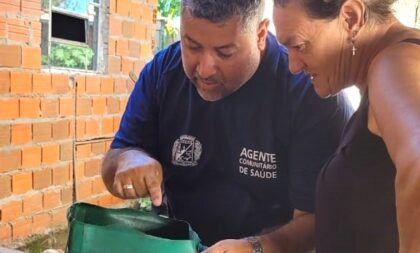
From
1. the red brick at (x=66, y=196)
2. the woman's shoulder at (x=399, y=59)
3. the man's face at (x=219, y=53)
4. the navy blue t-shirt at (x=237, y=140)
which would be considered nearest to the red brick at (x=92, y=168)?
the red brick at (x=66, y=196)

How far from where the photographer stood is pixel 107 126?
2625 mm

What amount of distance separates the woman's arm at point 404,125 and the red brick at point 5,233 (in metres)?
1.85

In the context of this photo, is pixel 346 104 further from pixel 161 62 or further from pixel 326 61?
pixel 161 62

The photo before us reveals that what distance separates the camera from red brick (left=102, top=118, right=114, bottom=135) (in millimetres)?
2598

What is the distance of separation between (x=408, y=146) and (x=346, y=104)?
70 cm

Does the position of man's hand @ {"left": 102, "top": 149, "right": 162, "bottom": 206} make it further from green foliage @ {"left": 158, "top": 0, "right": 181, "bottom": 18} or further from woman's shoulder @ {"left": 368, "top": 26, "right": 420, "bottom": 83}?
green foliage @ {"left": 158, "top": 0, "right": 181, "bottom": 18}

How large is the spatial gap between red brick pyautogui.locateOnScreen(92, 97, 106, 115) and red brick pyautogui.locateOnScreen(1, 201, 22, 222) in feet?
1.99

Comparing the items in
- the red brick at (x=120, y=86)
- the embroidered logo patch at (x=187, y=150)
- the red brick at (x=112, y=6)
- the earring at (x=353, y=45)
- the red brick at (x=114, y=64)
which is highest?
the red brick at (x=112, y=6)

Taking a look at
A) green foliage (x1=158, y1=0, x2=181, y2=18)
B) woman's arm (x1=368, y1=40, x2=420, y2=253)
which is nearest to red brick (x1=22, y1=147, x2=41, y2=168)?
woman's arm (x1=368, y1=40, x2=420, y2=253)

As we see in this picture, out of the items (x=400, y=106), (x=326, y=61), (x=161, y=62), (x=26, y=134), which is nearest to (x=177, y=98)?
(x=161, y=62)

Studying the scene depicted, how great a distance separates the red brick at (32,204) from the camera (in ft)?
7.18

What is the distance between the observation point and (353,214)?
0.92 metres

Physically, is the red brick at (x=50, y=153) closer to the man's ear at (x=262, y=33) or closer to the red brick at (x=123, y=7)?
the red brick at (x=123, y=7)

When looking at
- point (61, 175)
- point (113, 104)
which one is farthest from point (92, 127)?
point (61, 175)
